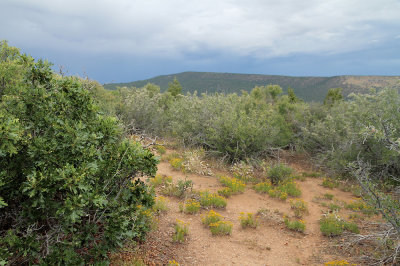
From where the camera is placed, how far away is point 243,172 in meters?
9.38

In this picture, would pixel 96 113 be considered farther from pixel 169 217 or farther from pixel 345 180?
pixel 345 180

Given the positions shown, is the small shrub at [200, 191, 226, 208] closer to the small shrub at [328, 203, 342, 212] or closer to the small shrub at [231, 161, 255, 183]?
the small shrub at [231, 161, 255, 183]

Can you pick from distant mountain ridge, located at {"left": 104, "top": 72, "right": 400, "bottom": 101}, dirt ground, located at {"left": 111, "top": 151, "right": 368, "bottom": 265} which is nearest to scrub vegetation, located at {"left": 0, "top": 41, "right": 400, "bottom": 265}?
dirt ground, located at {"left": 111, "top": 151, "right": 368, "bottom": 265}

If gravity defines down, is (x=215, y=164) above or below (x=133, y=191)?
below

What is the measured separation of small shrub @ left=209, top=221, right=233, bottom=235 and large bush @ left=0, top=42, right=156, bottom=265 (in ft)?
7.66

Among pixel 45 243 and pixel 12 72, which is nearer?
pixel 45 243

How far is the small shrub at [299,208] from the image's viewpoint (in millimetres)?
6805

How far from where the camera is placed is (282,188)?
821 cm

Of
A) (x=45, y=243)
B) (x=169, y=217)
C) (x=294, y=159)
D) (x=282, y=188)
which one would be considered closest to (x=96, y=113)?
(x=45, y=243)

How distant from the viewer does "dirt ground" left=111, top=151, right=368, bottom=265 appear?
4.77m

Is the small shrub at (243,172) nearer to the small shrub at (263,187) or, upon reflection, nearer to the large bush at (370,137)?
the small shrub at (263,187)

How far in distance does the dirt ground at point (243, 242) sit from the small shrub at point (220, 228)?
0.34 ft

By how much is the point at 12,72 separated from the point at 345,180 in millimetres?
9954

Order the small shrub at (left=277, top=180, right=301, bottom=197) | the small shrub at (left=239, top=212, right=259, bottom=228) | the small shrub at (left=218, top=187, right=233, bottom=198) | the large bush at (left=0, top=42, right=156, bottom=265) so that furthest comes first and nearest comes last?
the small shrub at (left=277, top=180, right=301, bottom=197)
the small shrub at (left=218, top=187, right=233, bottom=198)
the small shrub at (left=239, top=212, right=259, bottom=228)
the large bush at (left=0, top=42, right=156, bottom=265)
